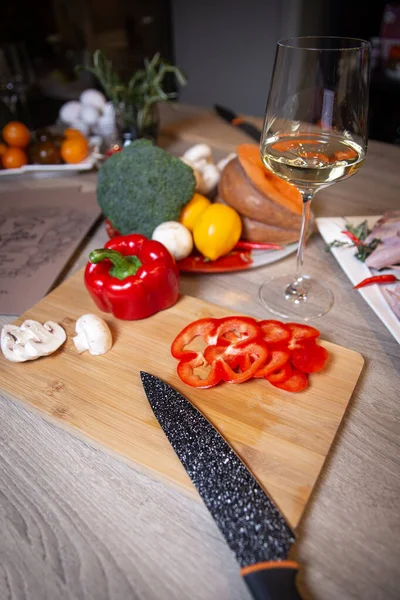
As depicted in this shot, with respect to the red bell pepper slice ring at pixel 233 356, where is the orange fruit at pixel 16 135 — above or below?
above

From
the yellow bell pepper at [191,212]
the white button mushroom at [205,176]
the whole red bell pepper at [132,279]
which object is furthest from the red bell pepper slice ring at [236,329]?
the white button mushroom at [205,176]

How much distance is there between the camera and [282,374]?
0.70 meters

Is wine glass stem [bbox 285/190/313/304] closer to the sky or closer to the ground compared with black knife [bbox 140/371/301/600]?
closer to the sky

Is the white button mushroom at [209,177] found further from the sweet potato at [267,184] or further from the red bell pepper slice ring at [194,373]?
the red bell pepper slice ring at [194,373]

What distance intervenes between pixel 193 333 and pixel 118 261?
204 millimetres

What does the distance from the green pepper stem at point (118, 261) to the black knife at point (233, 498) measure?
0.26 meters

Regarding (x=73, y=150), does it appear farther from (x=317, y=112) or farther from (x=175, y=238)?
(x=317, y=112)

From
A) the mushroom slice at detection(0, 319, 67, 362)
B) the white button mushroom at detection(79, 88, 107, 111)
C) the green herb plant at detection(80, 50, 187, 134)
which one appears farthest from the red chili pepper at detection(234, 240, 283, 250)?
the white button mushroom at detection(79, 88, 107, 111)

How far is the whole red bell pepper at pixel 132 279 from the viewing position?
813mm

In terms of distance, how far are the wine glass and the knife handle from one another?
0.57 m

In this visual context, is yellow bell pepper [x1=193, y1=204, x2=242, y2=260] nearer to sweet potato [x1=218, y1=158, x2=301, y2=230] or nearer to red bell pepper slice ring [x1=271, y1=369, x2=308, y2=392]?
sweet potato [x1=218, y1=158, x2=301, y2=230]

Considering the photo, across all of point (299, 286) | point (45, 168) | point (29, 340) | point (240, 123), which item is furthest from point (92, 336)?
point (240, 123)

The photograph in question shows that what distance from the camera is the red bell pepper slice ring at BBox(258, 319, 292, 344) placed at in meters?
0.74

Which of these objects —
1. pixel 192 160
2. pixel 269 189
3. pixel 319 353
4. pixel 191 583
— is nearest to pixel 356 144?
pixel 269 189
